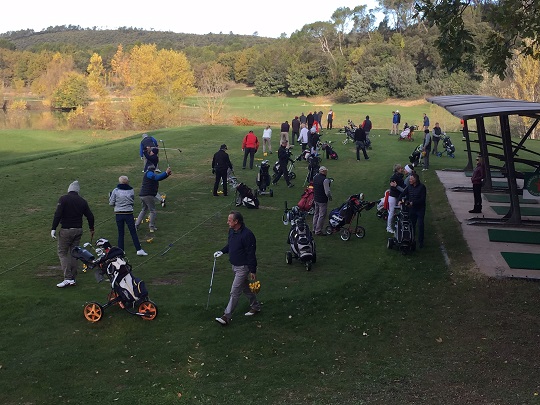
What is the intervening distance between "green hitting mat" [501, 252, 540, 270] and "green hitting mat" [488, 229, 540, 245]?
1.22 m

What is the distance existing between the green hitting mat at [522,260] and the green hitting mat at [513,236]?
122 cm

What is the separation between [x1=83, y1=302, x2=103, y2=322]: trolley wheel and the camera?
1040 centimetres

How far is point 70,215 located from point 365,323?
5954 mm

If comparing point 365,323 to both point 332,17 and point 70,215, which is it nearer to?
point 70,215

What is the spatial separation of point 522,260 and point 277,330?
6.72 meters

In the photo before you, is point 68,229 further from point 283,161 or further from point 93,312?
point 283,161

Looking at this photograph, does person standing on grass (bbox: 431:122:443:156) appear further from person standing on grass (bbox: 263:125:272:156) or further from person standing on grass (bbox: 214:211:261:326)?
person standing on grass (bbox: 214:211:261:326)

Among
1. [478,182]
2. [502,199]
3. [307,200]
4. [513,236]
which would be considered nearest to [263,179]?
[307,200]

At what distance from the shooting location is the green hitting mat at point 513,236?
51.9 feet

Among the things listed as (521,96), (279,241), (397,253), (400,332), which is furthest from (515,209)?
(521,96)

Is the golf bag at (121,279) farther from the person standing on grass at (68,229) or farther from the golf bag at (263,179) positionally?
the golf bag at (263,179)

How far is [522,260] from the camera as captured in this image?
14.1m

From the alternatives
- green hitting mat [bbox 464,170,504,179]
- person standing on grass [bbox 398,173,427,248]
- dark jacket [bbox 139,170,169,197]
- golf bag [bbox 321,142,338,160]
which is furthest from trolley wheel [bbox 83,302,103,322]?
golf bag [bbox 321,142,338,160]

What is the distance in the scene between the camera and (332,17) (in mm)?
128500
